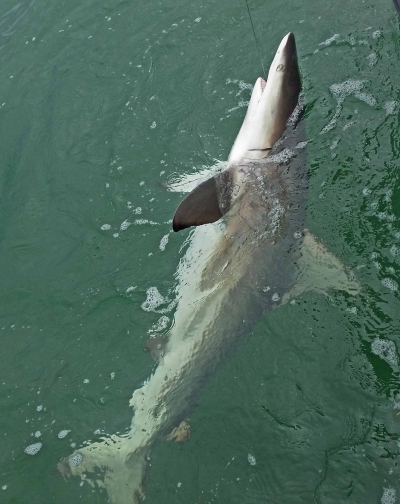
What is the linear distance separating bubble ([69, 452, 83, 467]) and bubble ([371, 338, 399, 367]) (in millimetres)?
2321

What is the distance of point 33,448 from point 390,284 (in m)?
3.05

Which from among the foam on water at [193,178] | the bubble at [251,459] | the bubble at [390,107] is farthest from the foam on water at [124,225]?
the bubble at [390,107]

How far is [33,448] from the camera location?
14.8 feet

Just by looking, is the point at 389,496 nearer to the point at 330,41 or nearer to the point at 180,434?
the point at 180,434

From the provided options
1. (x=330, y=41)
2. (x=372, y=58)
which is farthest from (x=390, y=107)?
(x=330, y=41)

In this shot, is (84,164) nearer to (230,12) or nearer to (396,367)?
(230,12)

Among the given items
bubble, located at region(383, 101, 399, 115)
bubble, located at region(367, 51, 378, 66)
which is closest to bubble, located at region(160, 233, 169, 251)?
bubble, located at region(383, 101, 399, 115)

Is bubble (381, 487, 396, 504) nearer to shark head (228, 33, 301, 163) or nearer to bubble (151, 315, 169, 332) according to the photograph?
bubble (151, 315, 169, 332)

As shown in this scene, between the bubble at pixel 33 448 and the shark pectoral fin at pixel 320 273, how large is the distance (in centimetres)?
221

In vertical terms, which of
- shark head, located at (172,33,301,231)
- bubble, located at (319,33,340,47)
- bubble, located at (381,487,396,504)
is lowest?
bubble, located at (381,487,396,504)

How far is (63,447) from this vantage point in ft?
14.7

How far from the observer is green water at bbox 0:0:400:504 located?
429 centimetres

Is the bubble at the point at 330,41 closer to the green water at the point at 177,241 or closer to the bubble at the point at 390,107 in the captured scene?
the green water at the point at 177,241

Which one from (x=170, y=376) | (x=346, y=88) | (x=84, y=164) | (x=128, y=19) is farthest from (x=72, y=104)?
(x=170, y=376)
